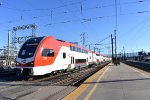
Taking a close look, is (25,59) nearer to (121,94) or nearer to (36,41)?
(36,41)

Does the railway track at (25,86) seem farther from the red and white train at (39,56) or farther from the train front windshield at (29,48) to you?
the train front windshield at (29,48)

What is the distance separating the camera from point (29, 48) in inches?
939

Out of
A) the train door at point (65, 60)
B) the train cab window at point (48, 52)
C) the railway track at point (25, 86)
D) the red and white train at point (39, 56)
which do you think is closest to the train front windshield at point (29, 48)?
the red and white train at point (39, 56)

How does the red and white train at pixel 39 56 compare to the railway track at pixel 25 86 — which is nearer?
the railway track at pixel 25 86

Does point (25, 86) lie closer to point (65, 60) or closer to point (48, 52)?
point (48, 52)

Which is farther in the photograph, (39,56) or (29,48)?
(29,48)

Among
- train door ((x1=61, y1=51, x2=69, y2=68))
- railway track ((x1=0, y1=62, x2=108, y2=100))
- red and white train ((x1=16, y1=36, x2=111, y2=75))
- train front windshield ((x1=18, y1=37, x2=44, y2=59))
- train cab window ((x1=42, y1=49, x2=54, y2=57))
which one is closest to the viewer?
railway track ((x1=0, y1=62, x2=108, y2=100))

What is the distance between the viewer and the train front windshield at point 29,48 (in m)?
23.3

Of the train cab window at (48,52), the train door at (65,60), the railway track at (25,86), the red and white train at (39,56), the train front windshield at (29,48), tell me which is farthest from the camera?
the train door at (65,60)

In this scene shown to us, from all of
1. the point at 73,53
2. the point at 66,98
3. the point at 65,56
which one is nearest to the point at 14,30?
the point at 73,53

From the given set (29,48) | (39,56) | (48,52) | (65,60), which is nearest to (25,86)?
(39,56)

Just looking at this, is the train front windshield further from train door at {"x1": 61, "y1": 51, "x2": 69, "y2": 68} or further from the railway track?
train door at {"x1": 61, "y1": 51, "x2": 69, "y2": 68}

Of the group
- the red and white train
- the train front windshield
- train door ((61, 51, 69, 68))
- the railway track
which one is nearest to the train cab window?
the red and white train

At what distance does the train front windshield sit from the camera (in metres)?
23.3
